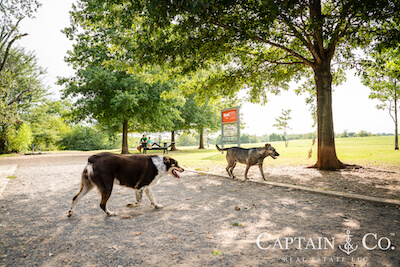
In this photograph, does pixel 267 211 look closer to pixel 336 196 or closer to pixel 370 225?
pixel 370 225

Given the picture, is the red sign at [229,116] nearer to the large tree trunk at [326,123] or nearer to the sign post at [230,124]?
the sign post at [230,124]

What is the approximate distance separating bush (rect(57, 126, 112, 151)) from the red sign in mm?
36456

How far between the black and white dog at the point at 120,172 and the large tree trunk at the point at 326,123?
774 cm

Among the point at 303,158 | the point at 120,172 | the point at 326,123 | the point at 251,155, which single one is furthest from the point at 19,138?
the point at 326,123

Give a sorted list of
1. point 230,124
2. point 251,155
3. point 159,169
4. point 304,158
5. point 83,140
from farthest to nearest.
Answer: point 83,140
point 230,124
point 304,158
point 251,155
point 159,169

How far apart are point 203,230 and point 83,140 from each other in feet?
168

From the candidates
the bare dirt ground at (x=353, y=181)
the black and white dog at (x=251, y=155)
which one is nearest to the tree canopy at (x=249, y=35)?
the bare dirt ground at (x=353, y=181)

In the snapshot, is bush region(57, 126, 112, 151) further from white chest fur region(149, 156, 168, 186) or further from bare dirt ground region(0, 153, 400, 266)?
white chest fur region(149, 156, 168, 186)

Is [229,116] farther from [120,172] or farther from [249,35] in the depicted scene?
[120,172]

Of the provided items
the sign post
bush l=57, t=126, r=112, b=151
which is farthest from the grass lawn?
bush l=57, t=126, r=112, b=151

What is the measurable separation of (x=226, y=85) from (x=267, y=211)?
8067 mm

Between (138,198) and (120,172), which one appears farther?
(138,198)

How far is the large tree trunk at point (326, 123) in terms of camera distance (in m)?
9.70

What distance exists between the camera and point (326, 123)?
32.0 feet
